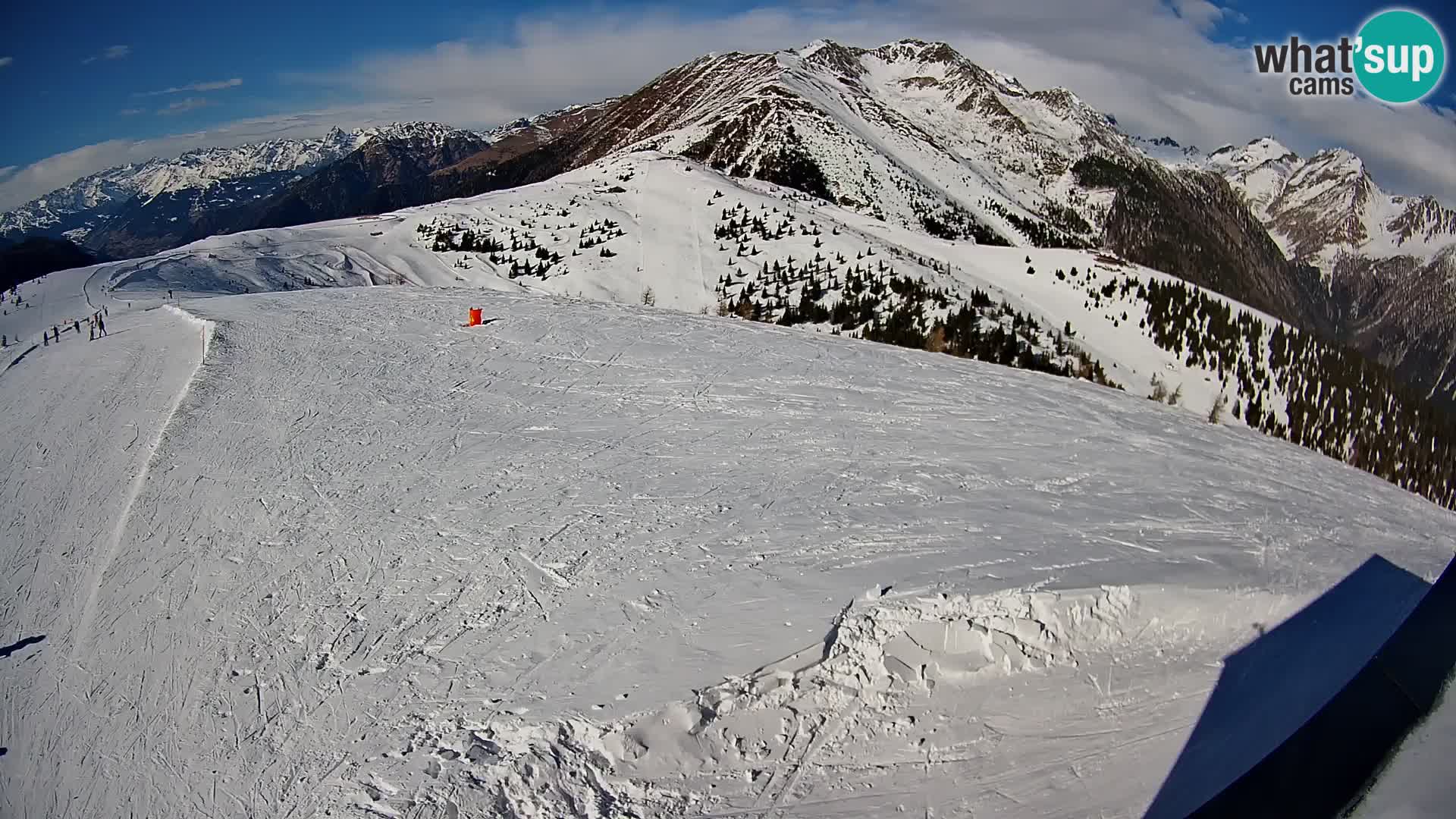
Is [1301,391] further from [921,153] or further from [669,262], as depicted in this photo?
[921,153]

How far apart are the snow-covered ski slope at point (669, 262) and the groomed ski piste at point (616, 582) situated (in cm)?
953

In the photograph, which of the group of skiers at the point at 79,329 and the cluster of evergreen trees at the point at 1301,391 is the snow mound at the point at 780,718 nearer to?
the group of skiers at the point at 79,329

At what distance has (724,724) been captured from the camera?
16.9 ft

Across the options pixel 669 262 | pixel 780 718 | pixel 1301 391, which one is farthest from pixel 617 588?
pixel 1301 391

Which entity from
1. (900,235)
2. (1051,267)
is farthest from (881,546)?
(900,235)

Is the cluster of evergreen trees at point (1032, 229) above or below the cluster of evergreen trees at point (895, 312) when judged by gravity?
above

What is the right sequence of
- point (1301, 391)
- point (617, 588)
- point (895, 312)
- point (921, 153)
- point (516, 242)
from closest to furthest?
point (617, 588)
point (895, 312)
point (1301, 391)
point (516, 242)
point (921, 153)

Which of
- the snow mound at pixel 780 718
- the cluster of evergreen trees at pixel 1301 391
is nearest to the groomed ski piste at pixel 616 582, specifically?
the snow mound at pixel 780 718

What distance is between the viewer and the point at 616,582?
652 centimetres

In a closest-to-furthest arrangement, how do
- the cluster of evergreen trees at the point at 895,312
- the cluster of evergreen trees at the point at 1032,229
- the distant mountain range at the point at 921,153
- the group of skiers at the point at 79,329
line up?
the group of skiers at the point at 79,329
the cluster of evergreen trees at the point at 895,312
the distant mountain range at the point at 921,153
the cluster of evergreen trees at the point at 1032,229

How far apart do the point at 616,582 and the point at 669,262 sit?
19.9 metres

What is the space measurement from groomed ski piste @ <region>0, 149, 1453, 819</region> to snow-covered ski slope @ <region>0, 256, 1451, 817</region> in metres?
0.03

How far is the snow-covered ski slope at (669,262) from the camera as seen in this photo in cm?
2048

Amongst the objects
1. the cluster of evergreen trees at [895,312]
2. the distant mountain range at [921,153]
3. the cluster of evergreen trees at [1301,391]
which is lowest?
the cluster of evergreen trees at [1301,391]
